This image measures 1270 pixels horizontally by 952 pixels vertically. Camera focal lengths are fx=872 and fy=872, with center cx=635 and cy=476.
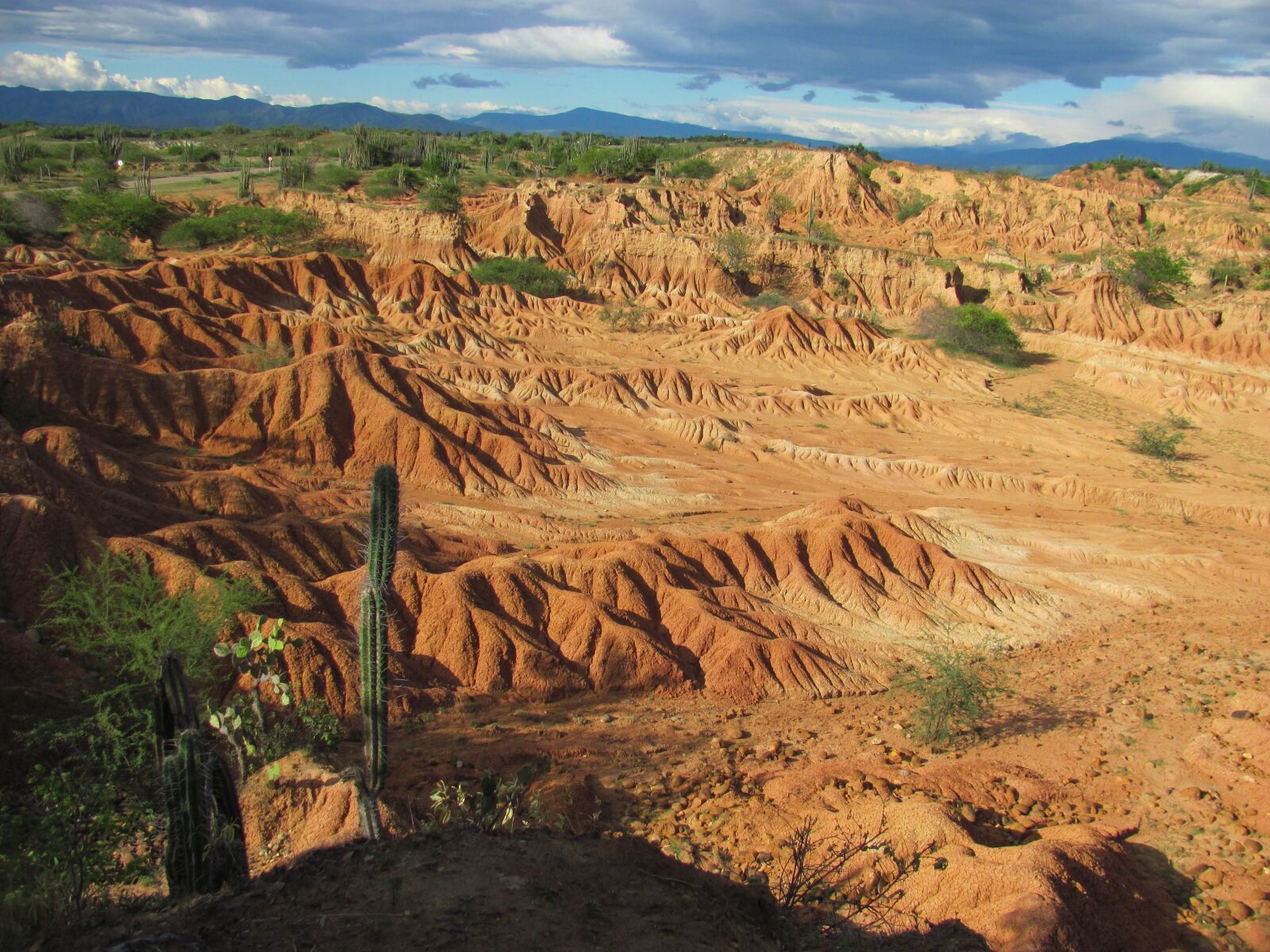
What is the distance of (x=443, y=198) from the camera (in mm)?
63906

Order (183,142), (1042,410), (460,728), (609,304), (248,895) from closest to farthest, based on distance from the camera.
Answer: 1. (248,895)
2. (460,728)
3. (1042,410)
4. (609,304)
5. (183,142)

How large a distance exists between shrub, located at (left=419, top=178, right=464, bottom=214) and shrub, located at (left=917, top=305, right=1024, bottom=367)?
34294 millimetres

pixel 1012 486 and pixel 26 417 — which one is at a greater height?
pixel 26 417

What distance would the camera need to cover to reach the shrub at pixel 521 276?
183ft

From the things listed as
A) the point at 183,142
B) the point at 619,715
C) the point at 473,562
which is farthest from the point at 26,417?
the point at 183,142

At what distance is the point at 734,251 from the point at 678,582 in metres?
48.3

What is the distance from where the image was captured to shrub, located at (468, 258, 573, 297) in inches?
2199

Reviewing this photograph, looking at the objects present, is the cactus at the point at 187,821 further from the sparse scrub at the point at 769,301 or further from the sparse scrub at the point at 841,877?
the sparse scrub at the point at 769,301

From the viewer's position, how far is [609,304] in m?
57.8

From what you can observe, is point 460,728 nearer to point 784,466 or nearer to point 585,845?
point 585,845

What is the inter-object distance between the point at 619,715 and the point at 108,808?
26.6 ft

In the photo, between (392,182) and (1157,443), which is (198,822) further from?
(392,182)

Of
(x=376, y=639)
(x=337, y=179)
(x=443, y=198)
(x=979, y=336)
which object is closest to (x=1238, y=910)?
(x=376, y=639)

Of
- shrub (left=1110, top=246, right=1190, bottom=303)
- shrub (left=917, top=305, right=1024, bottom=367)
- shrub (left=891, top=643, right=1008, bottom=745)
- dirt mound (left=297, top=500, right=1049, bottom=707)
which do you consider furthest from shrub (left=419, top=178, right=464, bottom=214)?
shrub (left=891, top=643, right=1008, bottom=745)
